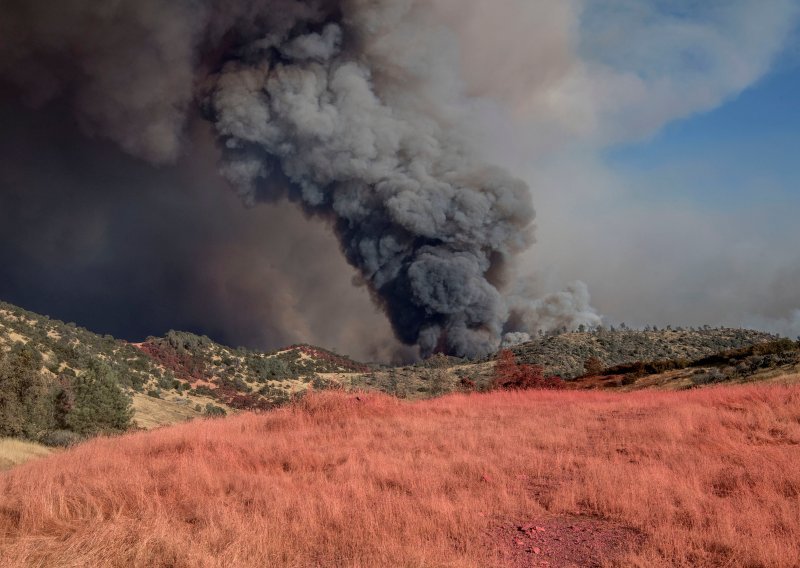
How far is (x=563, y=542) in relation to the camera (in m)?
5.00

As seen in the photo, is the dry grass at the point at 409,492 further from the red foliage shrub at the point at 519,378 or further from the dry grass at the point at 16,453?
the red foliage shrub at the point at 519,378

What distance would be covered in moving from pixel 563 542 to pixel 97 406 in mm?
22866

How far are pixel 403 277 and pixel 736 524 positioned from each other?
58204 millimetres

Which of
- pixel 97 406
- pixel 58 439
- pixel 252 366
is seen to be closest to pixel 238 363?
pixel 252 366

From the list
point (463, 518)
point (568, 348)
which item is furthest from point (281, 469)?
point (568, 348)

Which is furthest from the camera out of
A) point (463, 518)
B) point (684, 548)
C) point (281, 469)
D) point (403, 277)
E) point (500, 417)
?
point (403, 277)

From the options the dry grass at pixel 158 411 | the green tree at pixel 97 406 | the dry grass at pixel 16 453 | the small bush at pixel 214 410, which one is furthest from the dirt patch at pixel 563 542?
the small bush at pixel 214 410

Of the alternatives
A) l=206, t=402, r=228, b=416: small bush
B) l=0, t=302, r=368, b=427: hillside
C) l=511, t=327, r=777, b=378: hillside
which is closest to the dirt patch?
l=0, t=302, r=368, b=427: hillside

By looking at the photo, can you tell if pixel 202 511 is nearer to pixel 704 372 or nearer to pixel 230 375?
pixel 704 372

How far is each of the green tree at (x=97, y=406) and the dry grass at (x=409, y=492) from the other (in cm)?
1266

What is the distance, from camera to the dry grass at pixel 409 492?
15.2ft

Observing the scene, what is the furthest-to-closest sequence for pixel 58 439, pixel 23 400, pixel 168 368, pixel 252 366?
pixel 252 366
pixel 168 368
pixel 23 400
pixel 58 439

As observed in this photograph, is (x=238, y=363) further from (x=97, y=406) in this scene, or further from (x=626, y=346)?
(x=626, y=346)

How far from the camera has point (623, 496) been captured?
5898 millimetres
